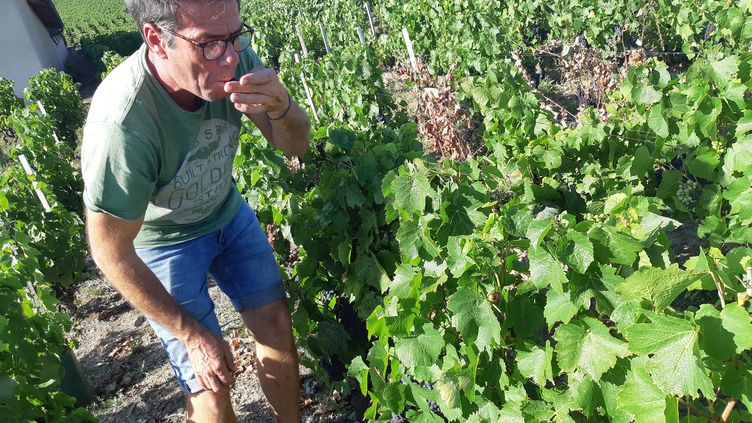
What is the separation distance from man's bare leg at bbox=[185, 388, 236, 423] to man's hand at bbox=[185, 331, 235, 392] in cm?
22

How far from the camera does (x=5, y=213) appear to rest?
16.3ft

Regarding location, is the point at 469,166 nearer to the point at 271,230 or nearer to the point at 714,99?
the point at 714,99

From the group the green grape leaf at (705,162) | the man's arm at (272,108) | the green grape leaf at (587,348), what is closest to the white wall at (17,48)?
the man's arm at (272,108)

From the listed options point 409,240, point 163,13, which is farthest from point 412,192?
point 163,13

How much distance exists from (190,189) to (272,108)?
41cm

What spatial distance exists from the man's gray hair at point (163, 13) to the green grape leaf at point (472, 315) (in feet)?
3.64

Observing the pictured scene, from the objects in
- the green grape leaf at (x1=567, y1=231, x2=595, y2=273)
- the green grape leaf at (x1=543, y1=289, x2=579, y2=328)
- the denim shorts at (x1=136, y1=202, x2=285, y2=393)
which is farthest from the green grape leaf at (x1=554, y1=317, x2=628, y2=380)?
the denim shorts at (x1=136, y1=202, x2=285, y2=393)

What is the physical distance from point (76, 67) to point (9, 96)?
1299 centimetres

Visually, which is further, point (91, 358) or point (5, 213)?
point (5, 213)

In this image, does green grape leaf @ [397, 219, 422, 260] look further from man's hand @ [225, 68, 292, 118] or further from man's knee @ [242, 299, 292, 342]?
man's knee @ [242, 299, 292, 342]

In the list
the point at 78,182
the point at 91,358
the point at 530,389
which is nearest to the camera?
the point at 530,389

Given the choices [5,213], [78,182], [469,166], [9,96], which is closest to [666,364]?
[469,166]

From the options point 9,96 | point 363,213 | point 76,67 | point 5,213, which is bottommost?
point 76,67

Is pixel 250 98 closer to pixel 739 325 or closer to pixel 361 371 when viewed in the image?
pixel 361 371
